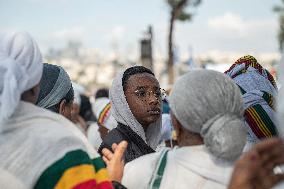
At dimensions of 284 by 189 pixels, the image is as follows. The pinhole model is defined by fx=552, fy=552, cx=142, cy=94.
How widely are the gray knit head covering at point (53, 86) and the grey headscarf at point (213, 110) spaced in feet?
4.94

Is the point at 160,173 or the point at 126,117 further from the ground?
the point at 160,173

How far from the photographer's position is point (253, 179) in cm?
190

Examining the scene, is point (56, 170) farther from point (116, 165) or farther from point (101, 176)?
point (116, 165)

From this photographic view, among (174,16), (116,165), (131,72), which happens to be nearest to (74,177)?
(116,165)

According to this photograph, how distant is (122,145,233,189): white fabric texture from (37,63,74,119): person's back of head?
4.48 ft

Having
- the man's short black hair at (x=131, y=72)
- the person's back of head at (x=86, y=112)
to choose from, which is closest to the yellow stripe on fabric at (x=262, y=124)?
the man's short black hair at (x=131, y=72)

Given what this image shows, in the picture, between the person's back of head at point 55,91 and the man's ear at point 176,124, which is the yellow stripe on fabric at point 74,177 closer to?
the man's ear at point 176,124

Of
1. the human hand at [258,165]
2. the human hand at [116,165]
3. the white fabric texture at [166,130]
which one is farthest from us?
the white fabric texture at [166,130]

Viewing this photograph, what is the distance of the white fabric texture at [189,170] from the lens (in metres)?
2.28

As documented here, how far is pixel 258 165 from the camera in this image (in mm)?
1888

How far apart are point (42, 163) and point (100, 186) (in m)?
0.25

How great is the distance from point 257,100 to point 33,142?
6.02 ft

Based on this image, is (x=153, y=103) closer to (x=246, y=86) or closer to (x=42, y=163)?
(x=246, y=86)

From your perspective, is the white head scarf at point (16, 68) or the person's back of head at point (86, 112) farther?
the person's back of head at point (86, 112)
